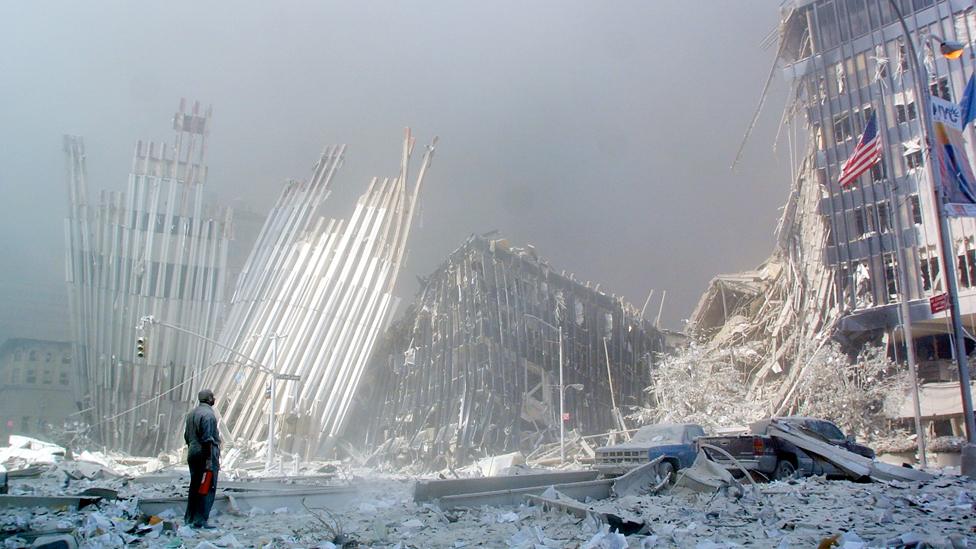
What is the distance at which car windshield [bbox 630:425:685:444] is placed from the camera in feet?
52.5

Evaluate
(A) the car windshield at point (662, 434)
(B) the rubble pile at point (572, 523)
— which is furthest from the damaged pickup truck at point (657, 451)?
(B) the rubble pile at point (572, 523)

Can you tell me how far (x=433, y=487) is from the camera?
36.5 feet

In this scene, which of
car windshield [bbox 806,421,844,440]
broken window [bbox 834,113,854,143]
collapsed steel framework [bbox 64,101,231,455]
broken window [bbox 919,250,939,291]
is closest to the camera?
car windshield [bbox 806,421,844,440]

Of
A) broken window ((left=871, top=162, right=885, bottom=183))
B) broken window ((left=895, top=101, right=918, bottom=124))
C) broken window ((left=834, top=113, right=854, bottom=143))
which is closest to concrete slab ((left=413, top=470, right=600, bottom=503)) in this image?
broken window ((left=871, top=162, right=885, bottom=183))

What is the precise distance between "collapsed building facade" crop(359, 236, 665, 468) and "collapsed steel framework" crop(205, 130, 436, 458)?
368cm

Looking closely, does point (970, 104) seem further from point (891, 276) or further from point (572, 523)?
point (891, 276)

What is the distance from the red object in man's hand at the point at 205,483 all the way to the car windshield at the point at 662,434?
10.4 metres

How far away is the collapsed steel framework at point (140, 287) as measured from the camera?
39.3m

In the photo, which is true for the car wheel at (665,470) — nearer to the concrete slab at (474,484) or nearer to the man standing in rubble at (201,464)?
the concrete slab at (474,484)

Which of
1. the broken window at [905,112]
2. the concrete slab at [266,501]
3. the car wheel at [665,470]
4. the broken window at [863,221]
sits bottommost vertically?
the concrete slab at [266,501]

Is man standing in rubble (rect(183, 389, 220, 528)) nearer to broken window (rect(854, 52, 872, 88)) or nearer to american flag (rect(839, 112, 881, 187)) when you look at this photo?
american flag (rect(839, 112, 881, 187))

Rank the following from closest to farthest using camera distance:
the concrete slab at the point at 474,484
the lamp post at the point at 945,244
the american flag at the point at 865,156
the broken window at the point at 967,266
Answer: the concrete slab at the point at 474,484
the lamp post at the point at 945,244
the american flag at the point at 865,156
the broken window at the point at 967,266

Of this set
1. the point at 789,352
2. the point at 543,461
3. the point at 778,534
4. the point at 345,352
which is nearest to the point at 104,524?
the point at 778,534

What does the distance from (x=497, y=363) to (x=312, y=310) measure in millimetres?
10810
